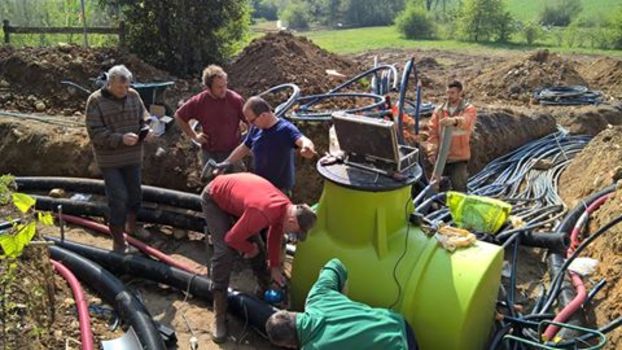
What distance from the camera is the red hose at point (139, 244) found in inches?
220

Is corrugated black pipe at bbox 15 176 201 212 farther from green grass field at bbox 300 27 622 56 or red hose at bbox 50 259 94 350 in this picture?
green grass field at bbox 300 27 622 56

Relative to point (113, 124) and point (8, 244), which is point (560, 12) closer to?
point (113, 124)

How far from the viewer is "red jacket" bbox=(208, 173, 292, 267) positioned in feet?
14.1

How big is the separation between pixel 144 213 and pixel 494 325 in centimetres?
376

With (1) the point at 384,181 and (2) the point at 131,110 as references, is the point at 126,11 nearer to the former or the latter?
(2) the point at 131,110

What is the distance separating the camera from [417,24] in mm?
39156

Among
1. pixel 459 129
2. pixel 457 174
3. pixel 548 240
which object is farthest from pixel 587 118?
pixel 548 240

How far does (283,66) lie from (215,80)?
4.68 meters

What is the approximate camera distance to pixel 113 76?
17.2ft

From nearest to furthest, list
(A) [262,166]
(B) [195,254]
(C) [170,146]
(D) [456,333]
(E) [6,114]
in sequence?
(D) [456,333] < (A) [262,166] < (B) [195,254] < (C) [170,146] < (E) [6,114]

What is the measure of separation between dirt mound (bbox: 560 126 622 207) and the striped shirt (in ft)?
15.9

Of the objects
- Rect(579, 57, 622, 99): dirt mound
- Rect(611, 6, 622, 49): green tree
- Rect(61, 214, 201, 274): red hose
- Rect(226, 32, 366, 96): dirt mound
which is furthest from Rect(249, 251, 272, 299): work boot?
Rect(611, 6, 622, 49): green tree

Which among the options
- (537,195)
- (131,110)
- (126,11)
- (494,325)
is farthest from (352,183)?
(126,11)

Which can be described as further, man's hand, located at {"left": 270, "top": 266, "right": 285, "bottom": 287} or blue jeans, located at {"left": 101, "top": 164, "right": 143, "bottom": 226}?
blue jeans, located at {"left": 101, "top": 164, "right": 143, "bottom": 226}
